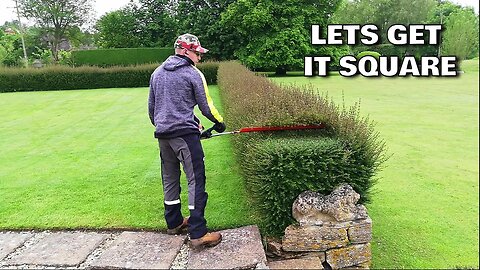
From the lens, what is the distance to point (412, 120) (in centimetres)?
980

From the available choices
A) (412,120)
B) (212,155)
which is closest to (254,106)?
(212,155)

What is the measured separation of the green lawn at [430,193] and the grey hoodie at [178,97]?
2051 mm

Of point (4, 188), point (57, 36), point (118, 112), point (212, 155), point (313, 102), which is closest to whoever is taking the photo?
point (313, 102)

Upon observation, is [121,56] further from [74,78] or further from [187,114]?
[187,114]

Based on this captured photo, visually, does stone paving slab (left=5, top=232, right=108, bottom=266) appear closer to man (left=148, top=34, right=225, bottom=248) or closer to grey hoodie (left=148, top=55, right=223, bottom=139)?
man (left=148, top=34, right=225, bottom=248)

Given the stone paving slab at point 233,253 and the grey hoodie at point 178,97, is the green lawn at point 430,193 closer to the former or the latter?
the stone paving slab at point 233,253

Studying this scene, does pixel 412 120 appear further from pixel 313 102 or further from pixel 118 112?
pixel 118 112

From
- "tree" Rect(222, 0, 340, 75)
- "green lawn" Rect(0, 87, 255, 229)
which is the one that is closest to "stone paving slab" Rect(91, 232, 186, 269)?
"green lawn" Rect(0, 87, 255, 229)

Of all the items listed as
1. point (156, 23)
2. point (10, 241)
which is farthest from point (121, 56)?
point (10, 241)

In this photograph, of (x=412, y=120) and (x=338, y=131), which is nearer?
(x=338, y=131)

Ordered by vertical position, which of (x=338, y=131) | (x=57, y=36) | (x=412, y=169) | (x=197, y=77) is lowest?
(x=412, y=169)

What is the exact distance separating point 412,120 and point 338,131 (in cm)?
708

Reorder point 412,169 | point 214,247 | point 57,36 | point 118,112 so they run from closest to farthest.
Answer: point 214,247
point 412,169
point 118,112
point 57,36

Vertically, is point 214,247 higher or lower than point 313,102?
Result: lower
